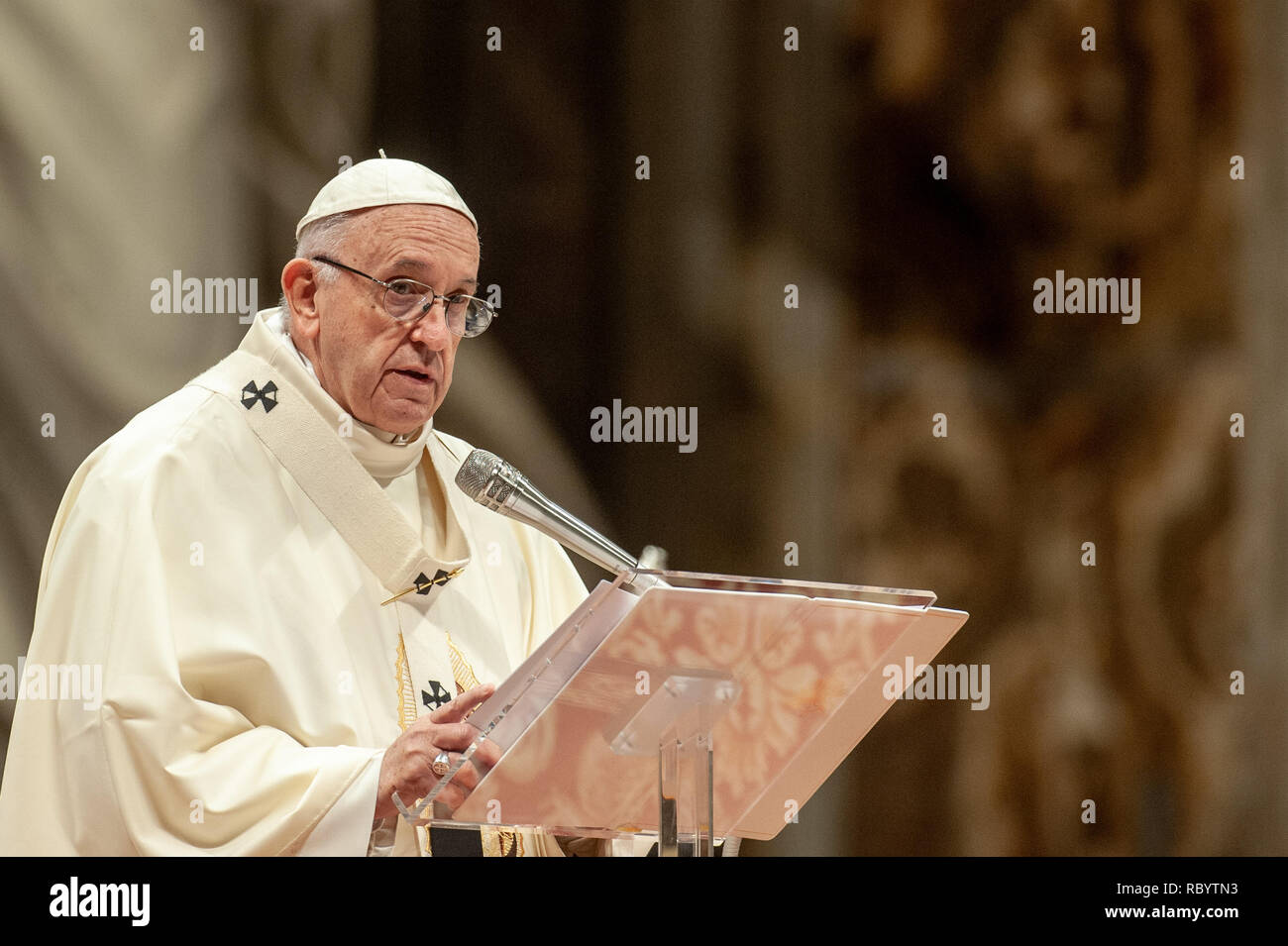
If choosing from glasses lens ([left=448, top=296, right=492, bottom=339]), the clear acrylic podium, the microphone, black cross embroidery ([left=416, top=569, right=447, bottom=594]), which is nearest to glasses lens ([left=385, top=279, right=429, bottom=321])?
glasses lens ([left=448, top=296, right=492, bottom=339])

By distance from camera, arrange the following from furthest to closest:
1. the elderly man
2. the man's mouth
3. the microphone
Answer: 1. the man's mouth
2. the elderly man
3. the microphone

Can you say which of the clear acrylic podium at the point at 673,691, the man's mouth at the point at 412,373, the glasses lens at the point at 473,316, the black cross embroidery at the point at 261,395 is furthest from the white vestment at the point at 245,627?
the clear acrylic podium at the point at 673,691

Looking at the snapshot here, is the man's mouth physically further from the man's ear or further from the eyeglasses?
the man's ear

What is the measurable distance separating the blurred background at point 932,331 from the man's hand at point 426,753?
219 centimetres

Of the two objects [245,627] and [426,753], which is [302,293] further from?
[426,753]

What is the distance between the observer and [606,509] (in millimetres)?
4793

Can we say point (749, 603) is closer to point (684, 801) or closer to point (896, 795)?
point (684, 801)

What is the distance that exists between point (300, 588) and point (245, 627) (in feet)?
0.58

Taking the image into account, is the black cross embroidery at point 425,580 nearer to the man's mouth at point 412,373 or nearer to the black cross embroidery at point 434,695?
the black cross embroidery at point 434,695

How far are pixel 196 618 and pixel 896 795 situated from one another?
8.88ft

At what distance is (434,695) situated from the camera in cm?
314

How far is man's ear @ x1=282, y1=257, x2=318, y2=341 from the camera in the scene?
3314mm

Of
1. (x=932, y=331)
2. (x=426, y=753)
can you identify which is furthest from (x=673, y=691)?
(x=932, y=331)

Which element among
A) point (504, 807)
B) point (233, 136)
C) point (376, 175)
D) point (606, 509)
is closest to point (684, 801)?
point (504, 807)
